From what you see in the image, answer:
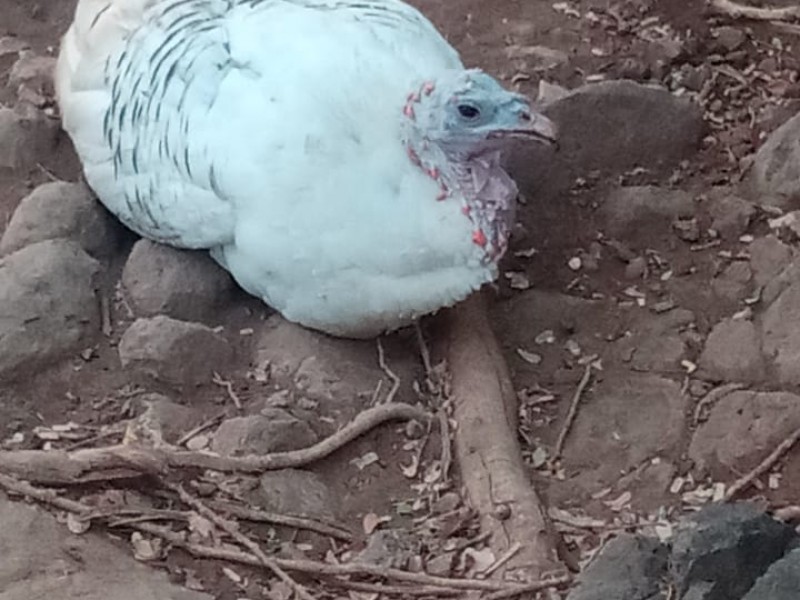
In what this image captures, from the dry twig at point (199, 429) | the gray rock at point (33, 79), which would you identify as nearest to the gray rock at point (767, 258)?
the dry twig at point (199, 429)

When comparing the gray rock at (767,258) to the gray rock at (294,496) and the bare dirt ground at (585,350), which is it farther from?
the gray rock at (294,496)

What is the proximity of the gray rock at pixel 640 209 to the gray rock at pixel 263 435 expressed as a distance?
0.80m

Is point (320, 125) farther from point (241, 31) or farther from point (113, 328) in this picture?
point (113, 328)

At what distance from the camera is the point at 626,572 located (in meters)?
1.98

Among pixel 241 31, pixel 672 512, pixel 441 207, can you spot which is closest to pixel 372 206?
pixel 441 207

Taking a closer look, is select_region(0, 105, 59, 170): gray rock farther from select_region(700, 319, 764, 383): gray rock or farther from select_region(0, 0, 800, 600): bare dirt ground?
select_region(700, 319, 764, 383): gray rock

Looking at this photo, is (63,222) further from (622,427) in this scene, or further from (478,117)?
(622,427)

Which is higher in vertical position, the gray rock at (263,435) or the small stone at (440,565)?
the gray rock at (263,435)

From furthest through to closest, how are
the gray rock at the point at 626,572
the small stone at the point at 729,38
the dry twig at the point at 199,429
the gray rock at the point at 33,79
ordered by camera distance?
the small stone at the point at 729,38
the gray rock at the point at 33,79
the dry twig at the point at 199,429
the gray rock at the point at 626,572

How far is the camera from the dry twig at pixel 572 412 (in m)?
2.63

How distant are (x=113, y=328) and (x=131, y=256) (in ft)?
0.49

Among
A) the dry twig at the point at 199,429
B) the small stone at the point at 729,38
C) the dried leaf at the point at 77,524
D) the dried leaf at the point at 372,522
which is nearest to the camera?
the dried leaf at the point at 77,524

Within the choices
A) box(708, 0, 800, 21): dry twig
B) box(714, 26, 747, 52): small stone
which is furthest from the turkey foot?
box(708, 0, 800, 21): dry twig

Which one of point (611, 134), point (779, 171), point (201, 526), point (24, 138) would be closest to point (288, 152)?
point (201, 526)
